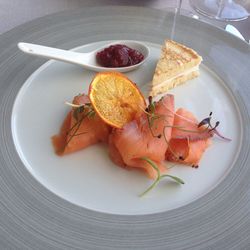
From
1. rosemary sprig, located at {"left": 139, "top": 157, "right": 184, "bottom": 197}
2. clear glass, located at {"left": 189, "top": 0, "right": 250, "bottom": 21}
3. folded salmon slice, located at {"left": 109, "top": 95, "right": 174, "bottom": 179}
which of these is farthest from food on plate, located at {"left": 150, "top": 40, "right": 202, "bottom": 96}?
clear glass, located at {"left": 189, "top": 0, "right": 250, "bottom": 21}

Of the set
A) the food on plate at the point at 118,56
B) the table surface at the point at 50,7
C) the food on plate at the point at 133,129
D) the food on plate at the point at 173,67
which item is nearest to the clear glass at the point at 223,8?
the table surface at the point at 50,7

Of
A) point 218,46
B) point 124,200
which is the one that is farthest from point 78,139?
point 218,46

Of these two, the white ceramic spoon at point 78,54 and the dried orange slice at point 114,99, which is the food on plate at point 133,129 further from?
the white ceramic spoon at point 78,54

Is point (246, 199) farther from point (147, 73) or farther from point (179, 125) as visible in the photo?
point (147, 73)

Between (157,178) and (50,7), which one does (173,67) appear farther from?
(50,7)

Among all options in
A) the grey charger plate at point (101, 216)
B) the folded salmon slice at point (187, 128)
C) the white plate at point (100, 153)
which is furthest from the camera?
the folded salmon slice at point (187, 128)

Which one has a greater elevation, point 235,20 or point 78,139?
point 235,20

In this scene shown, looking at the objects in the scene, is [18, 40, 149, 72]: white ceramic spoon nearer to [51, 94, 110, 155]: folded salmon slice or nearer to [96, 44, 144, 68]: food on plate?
[96, 44, 144, 68]: food on plate
